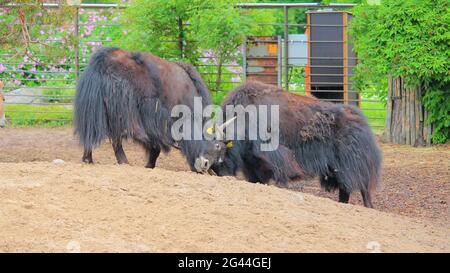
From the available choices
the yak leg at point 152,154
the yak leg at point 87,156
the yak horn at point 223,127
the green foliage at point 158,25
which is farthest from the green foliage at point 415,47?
the yak leg at point 87,156

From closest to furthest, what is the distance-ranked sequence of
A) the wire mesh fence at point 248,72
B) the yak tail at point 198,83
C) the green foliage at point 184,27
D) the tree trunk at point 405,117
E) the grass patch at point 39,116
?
the yak tail at point 198,83 < the tree trunk at point 405,117 < the green foliage at point 184,27 < the wire mesh fence at point 248,72 < the grass patch at point 39,116

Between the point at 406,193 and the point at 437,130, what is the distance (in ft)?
13.5

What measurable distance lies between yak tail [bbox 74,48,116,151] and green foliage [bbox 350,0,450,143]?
640 cm

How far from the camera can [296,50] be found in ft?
59.1

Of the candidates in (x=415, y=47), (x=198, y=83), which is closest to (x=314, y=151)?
(x=198, y=83)

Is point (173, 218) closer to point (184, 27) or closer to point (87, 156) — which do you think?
point (87, 156)

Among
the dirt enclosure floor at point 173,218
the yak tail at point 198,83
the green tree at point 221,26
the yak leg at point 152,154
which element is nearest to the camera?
the dirt enclosure floor at point 173,218

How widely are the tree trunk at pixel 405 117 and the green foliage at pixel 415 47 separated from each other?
0.17 meters

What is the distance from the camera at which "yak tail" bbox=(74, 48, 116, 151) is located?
31.9 ft

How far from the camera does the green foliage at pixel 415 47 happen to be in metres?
14.3

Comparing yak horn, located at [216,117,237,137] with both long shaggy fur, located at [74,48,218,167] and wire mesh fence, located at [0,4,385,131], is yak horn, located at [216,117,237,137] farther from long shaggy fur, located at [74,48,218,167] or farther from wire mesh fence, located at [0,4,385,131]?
wire mesh fence, located at [0,4,385,131]

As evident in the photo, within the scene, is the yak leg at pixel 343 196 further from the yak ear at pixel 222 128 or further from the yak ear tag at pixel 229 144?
the yak ear at pixel 222 128
